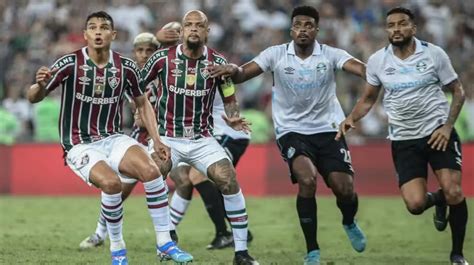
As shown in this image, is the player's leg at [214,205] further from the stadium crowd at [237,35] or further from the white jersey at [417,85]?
the stadium crowd at [237,35]

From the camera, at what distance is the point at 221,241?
12.2 meters

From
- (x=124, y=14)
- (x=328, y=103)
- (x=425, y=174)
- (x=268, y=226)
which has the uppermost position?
(x=124, y=14)

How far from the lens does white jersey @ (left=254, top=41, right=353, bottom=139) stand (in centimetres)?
1081

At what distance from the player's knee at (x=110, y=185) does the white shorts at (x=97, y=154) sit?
226 mm

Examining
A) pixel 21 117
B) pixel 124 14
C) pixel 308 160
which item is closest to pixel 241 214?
pixel 308 160

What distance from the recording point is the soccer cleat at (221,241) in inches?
475

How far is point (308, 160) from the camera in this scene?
10578 mm

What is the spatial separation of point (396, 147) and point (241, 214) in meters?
1.78

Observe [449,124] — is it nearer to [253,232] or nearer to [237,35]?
[253,232]

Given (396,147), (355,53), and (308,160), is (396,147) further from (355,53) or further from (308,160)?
(355,53)

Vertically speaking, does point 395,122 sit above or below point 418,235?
above

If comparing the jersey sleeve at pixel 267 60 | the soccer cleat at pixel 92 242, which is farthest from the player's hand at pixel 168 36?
the soccer cleat at pixel 92 242

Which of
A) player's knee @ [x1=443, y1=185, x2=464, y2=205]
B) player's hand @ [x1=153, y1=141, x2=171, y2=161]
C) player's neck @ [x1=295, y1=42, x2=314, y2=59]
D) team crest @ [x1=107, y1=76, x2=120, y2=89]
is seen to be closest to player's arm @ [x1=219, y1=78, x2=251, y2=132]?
player's hand @ [x1=153, y1=141, x2=171, y2=161]

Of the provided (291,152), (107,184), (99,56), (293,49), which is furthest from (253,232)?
(107,184)
